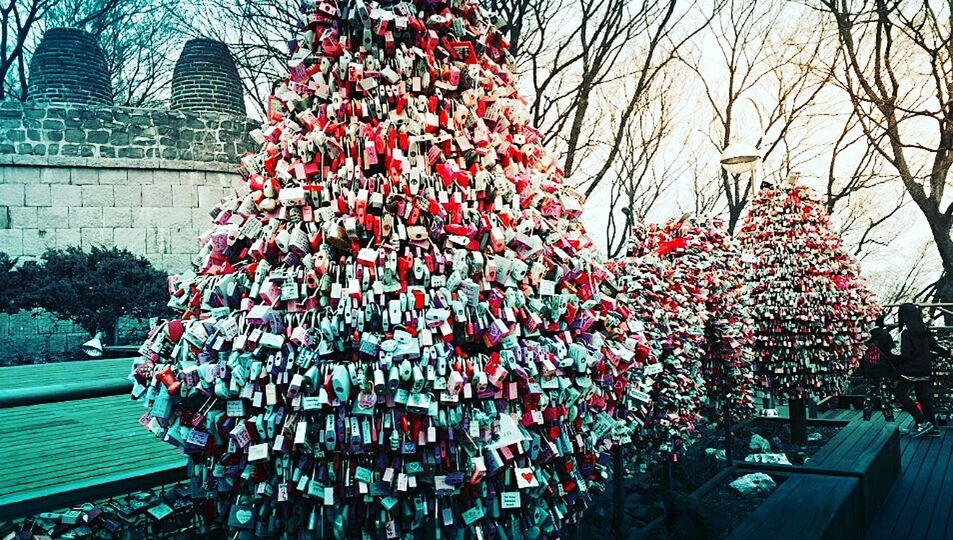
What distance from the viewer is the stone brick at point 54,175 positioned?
12734 millimetres

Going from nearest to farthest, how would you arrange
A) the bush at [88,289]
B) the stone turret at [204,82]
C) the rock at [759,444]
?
1. the rock at [759,444]
2. the bush at [88,289]
3. the stone turret at [204,82]

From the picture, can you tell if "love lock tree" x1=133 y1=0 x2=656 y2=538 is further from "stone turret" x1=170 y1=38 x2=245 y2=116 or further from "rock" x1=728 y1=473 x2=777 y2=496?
"stone turret" x1=170 y1=38 x2=245 y2=116

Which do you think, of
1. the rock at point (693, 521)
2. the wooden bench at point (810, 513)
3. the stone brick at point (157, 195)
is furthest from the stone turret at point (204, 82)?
the wooden bench at point (810, 513)

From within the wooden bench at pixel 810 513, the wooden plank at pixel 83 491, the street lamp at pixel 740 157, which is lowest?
the wooden bench at pixel 810 513

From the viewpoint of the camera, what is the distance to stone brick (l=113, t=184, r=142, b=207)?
1302cm

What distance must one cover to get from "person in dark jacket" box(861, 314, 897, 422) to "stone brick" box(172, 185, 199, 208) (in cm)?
1178

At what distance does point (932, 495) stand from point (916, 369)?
2918mm

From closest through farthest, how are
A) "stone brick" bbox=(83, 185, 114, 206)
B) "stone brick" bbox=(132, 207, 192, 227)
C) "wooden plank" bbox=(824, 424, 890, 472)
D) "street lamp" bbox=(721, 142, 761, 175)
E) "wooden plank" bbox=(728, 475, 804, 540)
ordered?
"wooden plank" bbox=(728, 475, 804, 540) < "wooden plank" bbox=(824, 424, 890, 472) < "street lamp" bbox=(721, 142, 761, 175) < "stone brick" bbox=(83, 185, 114, 206) < "stone brick" bbox=(132, 207, 192, 227)

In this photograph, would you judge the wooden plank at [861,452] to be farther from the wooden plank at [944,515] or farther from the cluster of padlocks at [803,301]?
the cluster of padlocks at [803,301]

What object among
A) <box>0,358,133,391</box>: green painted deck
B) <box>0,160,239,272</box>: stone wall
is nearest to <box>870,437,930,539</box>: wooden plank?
<box>0,358,133,391</box>: green painted deck

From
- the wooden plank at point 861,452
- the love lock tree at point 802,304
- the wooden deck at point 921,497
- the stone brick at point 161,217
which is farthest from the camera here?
the stone brick at point 161,217

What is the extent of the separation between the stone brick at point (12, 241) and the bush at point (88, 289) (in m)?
1.50

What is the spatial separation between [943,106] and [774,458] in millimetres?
9222

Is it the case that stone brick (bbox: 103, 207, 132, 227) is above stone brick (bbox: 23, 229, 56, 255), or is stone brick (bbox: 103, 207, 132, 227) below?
above
